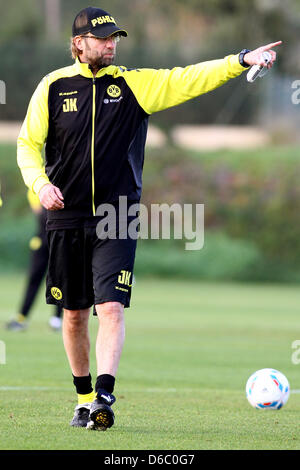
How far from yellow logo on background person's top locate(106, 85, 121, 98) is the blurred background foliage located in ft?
81.5

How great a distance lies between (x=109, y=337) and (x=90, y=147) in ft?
4.34

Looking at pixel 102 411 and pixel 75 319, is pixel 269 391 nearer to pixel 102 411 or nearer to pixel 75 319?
pixel 75 319

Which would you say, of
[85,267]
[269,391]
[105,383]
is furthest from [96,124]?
[269,391]

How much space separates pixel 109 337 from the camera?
7.00 meters

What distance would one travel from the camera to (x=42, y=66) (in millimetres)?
39594

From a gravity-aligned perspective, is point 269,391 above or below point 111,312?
below

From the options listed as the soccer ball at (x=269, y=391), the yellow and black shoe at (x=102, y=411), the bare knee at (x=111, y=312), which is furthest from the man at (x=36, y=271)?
the yellow and black shoe at (x=102, y=411)

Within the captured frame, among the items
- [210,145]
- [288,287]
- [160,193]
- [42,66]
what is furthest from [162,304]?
[42,66]

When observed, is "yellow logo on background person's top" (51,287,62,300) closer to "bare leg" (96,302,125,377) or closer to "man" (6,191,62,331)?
"bare leg" (96,302,125,377)

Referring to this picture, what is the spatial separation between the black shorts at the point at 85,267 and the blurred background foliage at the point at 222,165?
24.8 metres

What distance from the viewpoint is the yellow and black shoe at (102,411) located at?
671 centimetres

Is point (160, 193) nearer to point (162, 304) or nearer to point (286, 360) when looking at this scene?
point (162, 304)

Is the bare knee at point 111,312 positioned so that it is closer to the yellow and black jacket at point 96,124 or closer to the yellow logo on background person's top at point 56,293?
the yellow logo on background person's top at point 56,293

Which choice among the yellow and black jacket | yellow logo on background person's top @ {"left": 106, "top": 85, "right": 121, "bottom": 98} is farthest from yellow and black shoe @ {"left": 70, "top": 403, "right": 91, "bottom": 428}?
yellow logo on background person's top @ {"left": 106, "top": 85, "right": 121, "bottom": 98}
